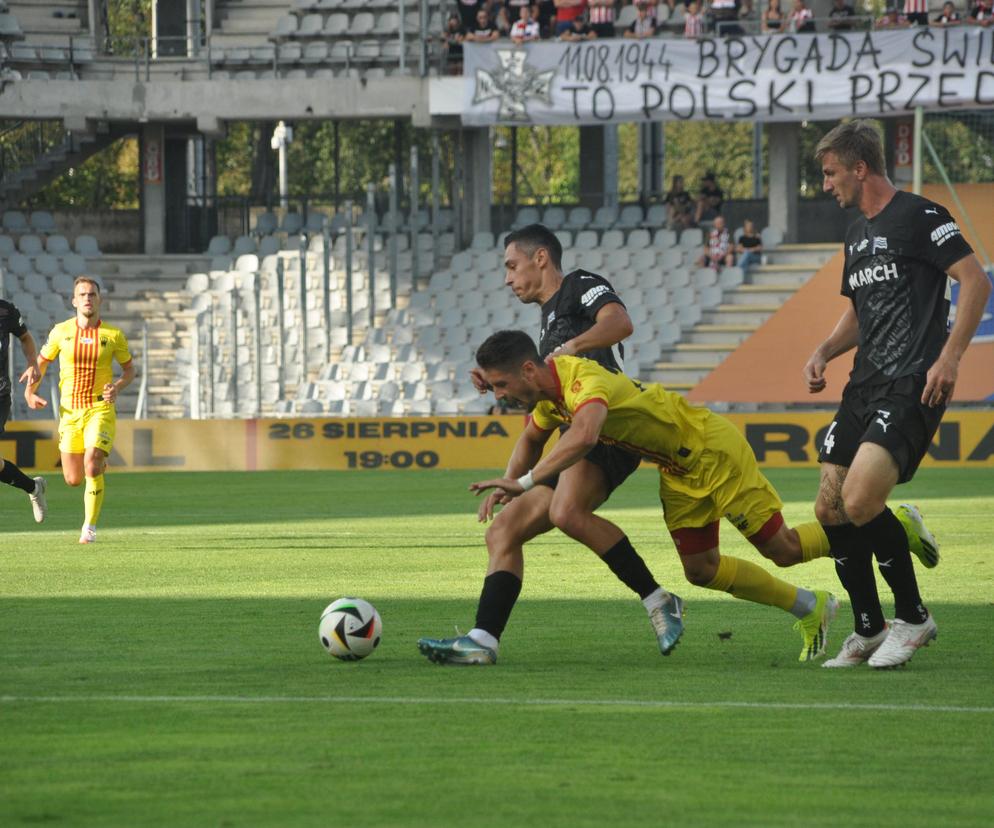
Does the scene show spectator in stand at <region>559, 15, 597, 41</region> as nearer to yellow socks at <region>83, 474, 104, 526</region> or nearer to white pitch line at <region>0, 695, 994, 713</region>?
yellow socks at <region>83, 474, 104, 526</region>

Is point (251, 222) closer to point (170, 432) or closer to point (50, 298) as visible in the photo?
point (50, 298)

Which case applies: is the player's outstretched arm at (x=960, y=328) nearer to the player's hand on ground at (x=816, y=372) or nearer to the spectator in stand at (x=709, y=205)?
the player's hand on ground at (x=816, y=372)

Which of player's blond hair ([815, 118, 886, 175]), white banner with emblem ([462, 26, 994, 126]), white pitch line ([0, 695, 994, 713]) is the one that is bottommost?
white pitch line ([0, 695, 994, 713])

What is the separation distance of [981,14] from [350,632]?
26.4 metres

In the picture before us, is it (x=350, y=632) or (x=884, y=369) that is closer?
(x=884, y=369)

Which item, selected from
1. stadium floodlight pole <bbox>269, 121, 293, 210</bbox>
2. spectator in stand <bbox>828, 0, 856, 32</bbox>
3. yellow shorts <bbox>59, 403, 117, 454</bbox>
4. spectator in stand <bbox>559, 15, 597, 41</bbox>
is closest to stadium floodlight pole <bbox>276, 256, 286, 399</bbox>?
spectator in stand <bbox>559, 15, 597, 41</bbox>

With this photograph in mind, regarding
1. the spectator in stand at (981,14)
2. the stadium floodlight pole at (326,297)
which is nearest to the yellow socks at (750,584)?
the stadium floodlight pole at (326,297)

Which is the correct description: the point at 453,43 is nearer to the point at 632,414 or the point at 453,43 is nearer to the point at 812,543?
the point at 812,543

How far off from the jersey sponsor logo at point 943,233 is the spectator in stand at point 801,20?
25.8 metres

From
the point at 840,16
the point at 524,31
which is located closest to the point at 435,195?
the point at 524,31

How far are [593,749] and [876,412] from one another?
2.43 metres

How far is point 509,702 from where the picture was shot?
6484mm

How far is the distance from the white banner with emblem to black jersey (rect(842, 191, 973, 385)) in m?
24.7

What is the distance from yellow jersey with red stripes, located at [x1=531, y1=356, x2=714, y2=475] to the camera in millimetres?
7352
